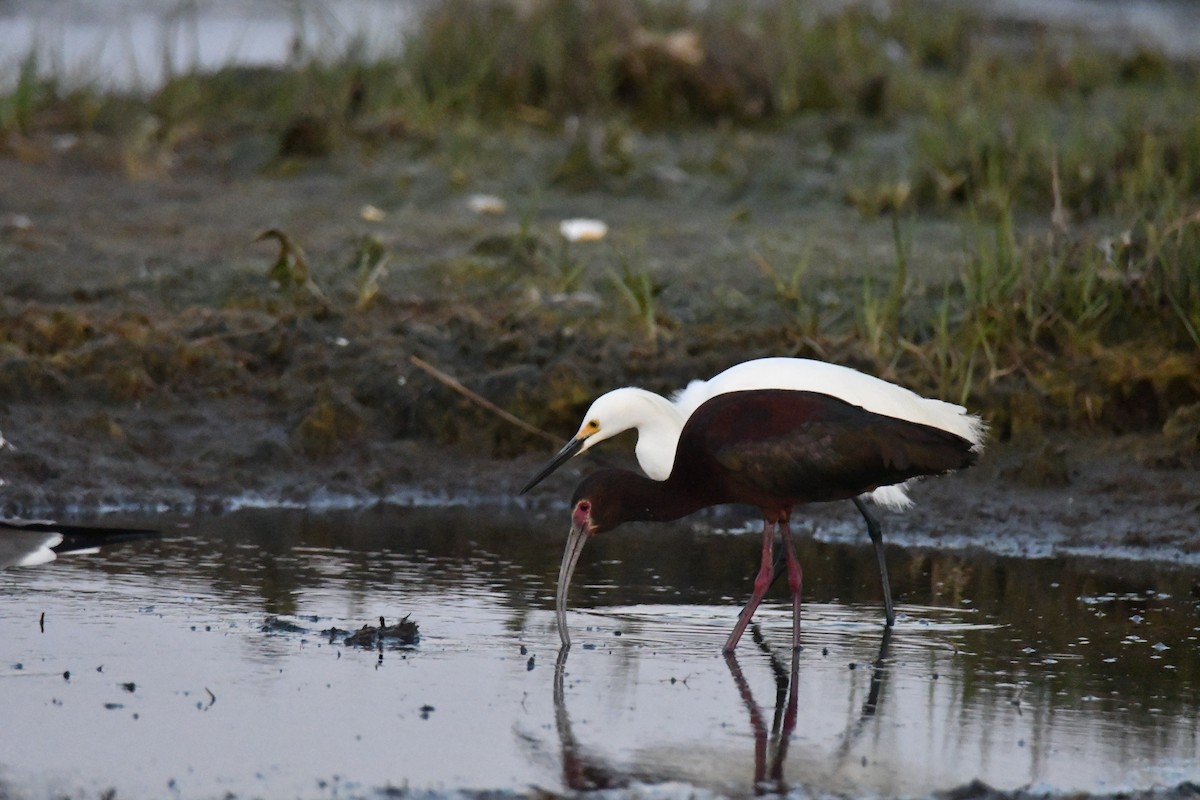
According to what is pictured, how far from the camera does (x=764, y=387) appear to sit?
18.0ft

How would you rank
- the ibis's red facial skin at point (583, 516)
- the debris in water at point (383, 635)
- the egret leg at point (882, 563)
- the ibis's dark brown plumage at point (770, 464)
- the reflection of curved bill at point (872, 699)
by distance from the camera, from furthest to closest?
the egret leg at point (882, 563) < the ibis's red facial skin at point (583, 516) < the ibis's dark brown plumage at point (770, 464) < the debris in water at point (383, 635) < the reflection of curved bill at point (872, 699)

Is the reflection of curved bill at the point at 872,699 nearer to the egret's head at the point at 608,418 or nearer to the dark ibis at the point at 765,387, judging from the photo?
the dark ibis at the point at 765,387

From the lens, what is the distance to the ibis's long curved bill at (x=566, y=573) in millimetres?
4879

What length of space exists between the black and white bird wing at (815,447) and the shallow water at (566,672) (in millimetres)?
434

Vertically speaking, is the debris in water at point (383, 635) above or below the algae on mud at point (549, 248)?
below

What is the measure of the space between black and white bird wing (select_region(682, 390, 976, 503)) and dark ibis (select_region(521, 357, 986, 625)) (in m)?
0.25

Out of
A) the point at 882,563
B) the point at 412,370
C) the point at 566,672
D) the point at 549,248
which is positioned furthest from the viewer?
the point at 549,248

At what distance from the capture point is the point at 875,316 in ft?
23.4

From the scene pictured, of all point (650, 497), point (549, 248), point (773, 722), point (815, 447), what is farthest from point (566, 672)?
point (549, 248)

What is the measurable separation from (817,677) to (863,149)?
6081 millimetres

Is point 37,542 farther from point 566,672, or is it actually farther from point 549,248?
point 549,248

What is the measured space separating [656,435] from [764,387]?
35cm

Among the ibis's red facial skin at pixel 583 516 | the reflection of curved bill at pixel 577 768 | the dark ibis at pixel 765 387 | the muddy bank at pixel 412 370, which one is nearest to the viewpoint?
the reflection of curved bill at pixel 577 768

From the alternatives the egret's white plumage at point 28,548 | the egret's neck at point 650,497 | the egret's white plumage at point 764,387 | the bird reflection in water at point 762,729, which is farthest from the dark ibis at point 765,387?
the egret's white plumage at point 28,548
